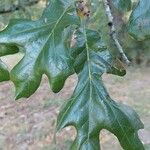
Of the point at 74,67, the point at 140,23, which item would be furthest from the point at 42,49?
the point at 140,23

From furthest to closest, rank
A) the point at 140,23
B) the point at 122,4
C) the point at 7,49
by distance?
the point at 122,4, the point at 7,49, the point at 140,23

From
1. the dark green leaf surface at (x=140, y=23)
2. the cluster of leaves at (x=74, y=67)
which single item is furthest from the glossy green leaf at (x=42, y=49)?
the dark green leaf surface at (x=140, y=23)

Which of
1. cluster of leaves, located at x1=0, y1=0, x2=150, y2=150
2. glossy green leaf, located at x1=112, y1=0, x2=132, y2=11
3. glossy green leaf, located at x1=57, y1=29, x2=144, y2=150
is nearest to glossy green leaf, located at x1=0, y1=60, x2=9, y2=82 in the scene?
cluster of leaves, located at x1=0, y1=0, x2=150, y2=150

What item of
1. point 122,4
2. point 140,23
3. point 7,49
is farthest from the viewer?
point 122,4

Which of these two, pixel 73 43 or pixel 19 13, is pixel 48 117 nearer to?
pixel 19 13

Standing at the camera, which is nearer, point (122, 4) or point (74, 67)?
point (74, 67)

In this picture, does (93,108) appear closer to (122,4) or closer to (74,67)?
(74,67)

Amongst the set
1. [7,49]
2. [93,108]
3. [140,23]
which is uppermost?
[140,23]
